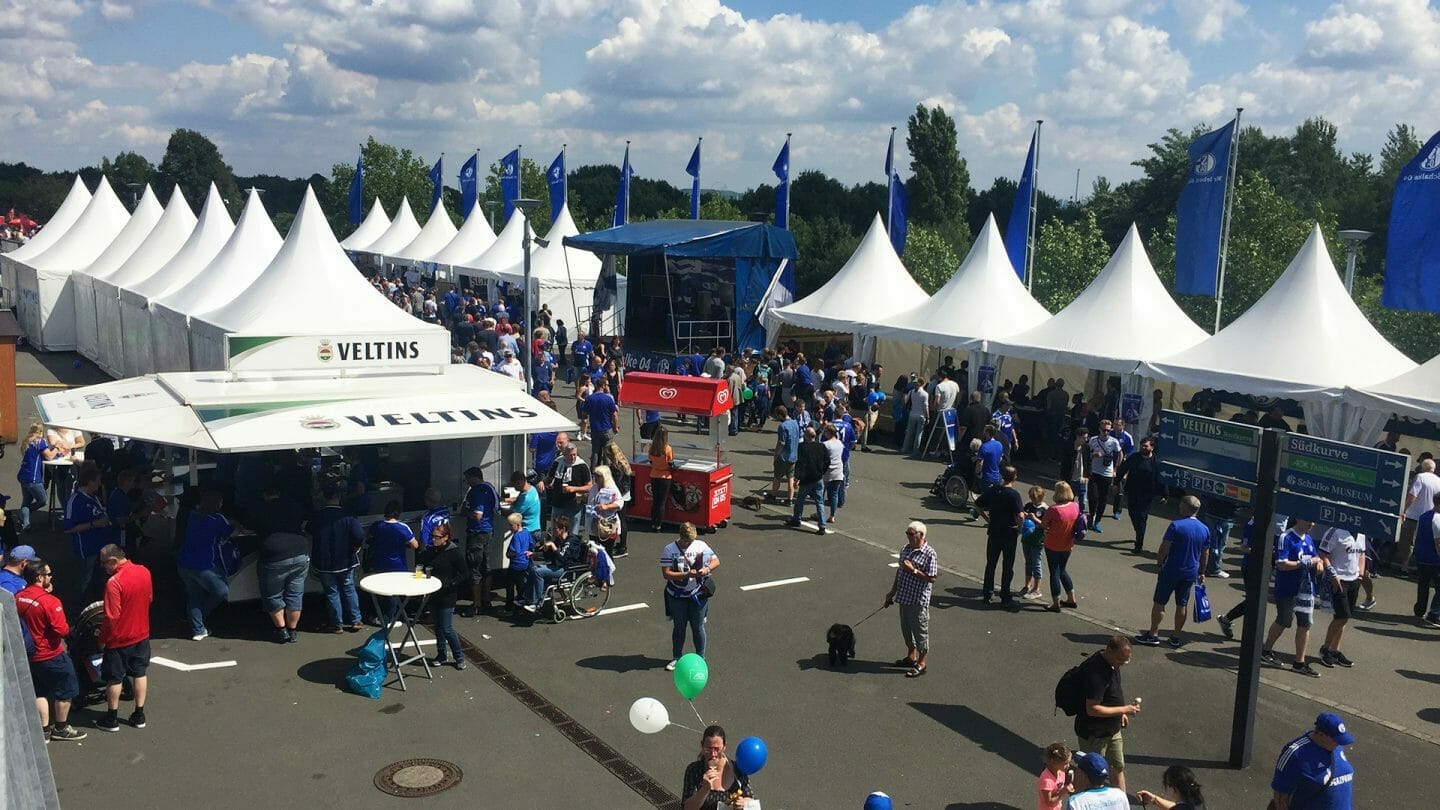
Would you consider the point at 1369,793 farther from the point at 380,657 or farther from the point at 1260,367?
the point at 1260,367

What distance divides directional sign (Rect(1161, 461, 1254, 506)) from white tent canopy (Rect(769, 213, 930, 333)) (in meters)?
14.5

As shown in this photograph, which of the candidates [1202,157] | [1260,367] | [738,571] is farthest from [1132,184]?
[738,571]

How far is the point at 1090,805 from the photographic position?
18.2 feet

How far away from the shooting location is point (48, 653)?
748cm

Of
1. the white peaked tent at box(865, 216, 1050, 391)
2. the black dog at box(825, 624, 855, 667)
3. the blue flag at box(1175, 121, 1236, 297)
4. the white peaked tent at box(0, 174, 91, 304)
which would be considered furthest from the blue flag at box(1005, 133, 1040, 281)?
the white peaked tent at box(0, 174, 91, 304)

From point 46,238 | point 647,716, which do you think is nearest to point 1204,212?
point 647,716

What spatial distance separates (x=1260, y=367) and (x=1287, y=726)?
8.70 metres

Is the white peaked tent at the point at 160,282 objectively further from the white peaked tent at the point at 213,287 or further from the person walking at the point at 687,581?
the person walking at the point at 687,581

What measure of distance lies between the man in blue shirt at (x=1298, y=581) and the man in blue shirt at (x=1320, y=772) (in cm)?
399

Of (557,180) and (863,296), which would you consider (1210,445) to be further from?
(557,180)

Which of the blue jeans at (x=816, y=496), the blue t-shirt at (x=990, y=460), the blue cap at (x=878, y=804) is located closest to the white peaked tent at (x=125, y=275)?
the blue jeans at (x=816, y=496)

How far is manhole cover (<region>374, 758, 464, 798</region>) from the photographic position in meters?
7.26

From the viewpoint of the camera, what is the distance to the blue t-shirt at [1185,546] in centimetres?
992

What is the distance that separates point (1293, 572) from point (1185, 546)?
90 cm
